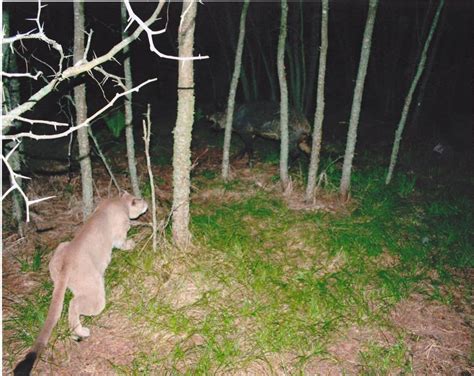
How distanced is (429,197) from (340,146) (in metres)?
3.43

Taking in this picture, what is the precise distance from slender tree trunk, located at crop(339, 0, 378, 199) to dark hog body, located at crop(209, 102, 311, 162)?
6.37ft

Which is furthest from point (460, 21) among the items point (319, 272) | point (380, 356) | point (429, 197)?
point (380, 356)

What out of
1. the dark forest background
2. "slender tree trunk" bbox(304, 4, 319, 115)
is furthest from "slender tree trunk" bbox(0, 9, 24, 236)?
"slender tree trunk" bbox(304, 4, 319, 115)

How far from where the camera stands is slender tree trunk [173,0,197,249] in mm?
4594

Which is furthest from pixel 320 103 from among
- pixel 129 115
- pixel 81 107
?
pixel 81 107

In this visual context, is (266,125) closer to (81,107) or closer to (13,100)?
(81,107)

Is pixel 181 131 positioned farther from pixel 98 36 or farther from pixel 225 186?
pixel 98 36

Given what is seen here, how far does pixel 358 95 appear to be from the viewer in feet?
21.6

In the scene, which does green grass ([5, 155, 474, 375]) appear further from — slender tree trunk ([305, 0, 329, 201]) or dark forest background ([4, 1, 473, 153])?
dark forest background ([4, 1, 473, 153])

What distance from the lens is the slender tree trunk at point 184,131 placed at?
459 centimetres

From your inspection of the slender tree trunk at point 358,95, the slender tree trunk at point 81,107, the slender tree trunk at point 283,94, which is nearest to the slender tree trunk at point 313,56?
the slender tree trunk at point 283,94

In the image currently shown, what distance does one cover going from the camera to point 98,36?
538 inches

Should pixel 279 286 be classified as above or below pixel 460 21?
below

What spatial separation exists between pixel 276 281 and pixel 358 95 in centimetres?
353
